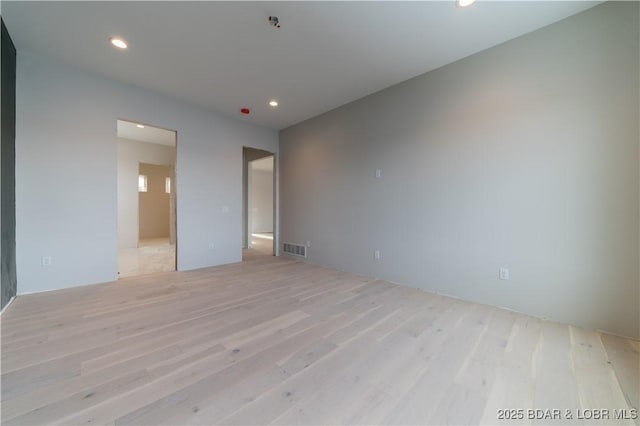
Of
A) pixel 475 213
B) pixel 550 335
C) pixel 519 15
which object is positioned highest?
pixel 519 15

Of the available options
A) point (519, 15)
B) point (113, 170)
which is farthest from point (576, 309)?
point (113, 170)

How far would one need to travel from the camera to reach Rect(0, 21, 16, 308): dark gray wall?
7.95ft

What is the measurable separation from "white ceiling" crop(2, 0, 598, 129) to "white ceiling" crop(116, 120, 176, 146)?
2688 millimetres

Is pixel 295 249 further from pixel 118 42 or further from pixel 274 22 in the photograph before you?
pixel 118 42

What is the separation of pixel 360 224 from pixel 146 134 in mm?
6121

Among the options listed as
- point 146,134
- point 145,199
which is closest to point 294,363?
point 146,134

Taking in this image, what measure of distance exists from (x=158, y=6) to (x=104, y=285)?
134 inches

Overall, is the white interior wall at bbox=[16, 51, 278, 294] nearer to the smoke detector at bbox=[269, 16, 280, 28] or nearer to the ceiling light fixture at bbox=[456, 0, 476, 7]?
the smoke detector at bbox=[269, 16, 280, 28]

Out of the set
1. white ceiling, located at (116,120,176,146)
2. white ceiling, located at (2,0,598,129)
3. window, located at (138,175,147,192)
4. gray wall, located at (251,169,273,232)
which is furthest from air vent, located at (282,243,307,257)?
gray wall, located at (251,169,273,232)

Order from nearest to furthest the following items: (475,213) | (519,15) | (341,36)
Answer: (519,15)
(341,36)
(475,213)

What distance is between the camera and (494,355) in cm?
177

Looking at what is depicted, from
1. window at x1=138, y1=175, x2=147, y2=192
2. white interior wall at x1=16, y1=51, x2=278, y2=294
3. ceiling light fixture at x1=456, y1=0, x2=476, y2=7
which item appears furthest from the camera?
window at x1=138, y1=175, x2=147, y2=192

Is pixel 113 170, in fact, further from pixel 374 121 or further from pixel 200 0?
pixel 374 121

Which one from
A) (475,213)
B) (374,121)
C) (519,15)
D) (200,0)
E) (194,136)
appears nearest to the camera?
(200,0)
